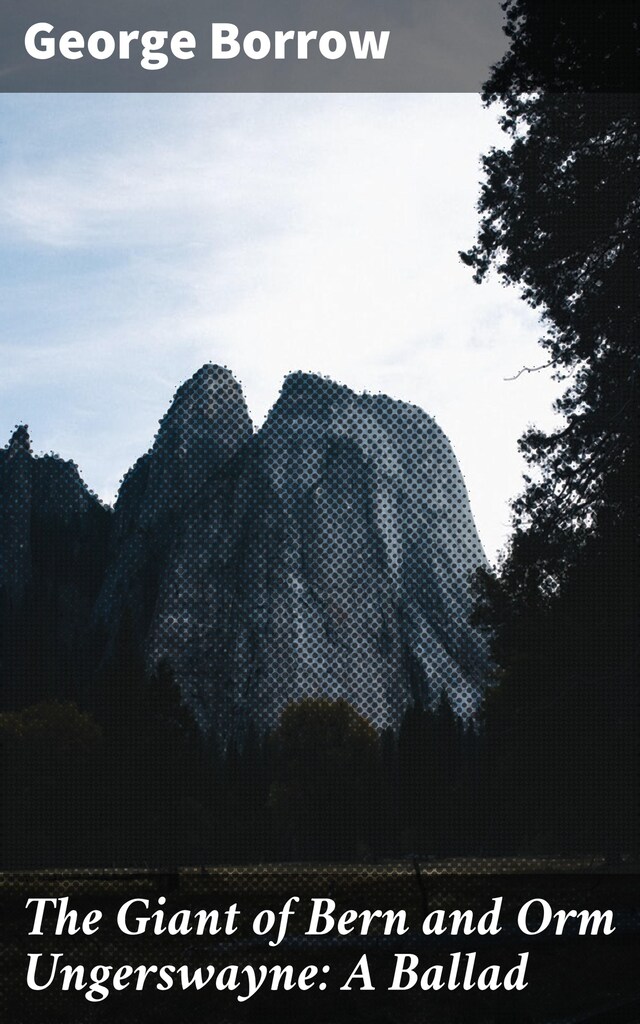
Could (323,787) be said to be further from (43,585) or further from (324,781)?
(43,585)

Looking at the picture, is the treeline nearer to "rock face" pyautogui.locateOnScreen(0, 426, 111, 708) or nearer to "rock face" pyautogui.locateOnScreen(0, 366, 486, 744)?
"rock face" pyautogui.locateOnScreen(0, 366, 486, 744)

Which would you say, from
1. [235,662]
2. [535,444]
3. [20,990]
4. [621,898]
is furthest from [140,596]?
[621,898]

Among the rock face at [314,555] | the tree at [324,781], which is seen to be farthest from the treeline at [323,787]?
the rock face at [314,555]

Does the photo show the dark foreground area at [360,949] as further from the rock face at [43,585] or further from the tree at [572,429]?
the rock face at [43,585]

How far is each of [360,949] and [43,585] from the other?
16.2 meters

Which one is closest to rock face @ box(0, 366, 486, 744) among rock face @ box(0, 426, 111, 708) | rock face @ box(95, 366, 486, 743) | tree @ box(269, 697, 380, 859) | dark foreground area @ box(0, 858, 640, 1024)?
rock face @ box(95, 366, 486, 743)

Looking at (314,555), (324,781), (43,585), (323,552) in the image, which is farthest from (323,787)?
(43,585)

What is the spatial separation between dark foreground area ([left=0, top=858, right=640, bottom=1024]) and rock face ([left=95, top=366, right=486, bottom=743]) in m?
1.50

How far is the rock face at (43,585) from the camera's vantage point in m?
17.0

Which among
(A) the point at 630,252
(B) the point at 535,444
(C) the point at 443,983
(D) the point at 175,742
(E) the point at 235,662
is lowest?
(C) the point at 443,983

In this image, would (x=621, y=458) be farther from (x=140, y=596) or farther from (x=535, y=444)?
(x=140, y=596)

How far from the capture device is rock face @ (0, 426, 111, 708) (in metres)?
17.0

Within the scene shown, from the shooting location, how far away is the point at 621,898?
9516 millimetres

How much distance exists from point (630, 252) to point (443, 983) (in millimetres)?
8112
